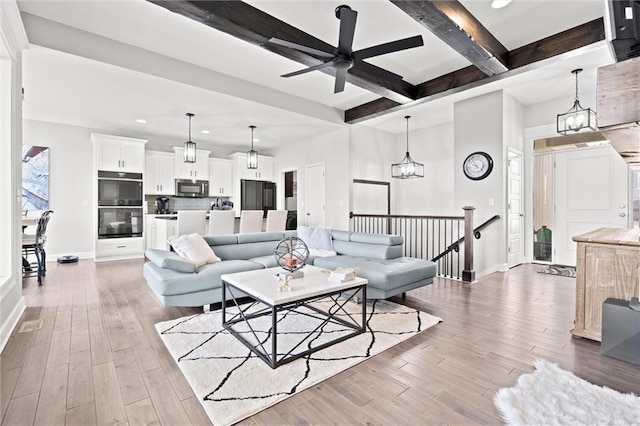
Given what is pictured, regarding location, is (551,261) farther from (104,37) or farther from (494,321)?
(104,37)

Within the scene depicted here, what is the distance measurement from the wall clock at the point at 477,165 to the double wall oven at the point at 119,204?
21.5 feet

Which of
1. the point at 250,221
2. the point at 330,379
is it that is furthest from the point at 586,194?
the point at 250,221

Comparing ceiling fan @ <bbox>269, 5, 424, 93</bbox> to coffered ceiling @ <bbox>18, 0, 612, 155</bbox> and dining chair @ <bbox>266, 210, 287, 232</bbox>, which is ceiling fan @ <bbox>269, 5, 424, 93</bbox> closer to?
coffered ceiling @ <bbox>18, 0, 612, 155</bbox>

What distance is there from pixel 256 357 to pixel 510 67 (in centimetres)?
444

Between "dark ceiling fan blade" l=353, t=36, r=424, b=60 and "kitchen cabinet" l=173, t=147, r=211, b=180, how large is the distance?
5.63 m

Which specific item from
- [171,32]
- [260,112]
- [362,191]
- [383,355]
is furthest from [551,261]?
[171,32]

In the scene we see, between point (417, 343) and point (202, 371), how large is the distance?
1.63m

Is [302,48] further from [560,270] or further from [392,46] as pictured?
[560,270]

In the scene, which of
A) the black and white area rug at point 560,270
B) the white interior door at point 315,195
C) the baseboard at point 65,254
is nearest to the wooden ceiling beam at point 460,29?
the black and white area rug at point 560,270

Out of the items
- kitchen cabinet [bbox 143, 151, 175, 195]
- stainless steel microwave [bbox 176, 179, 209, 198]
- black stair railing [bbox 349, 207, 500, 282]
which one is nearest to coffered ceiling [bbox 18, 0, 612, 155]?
kitchen cabinet [bbox 143, 151, 175, 195]

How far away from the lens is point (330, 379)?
1.99 meters

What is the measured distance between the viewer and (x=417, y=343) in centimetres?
A: 250

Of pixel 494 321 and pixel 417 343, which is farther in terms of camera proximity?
pixel 494 321

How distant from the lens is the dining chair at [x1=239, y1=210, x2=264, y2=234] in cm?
570
